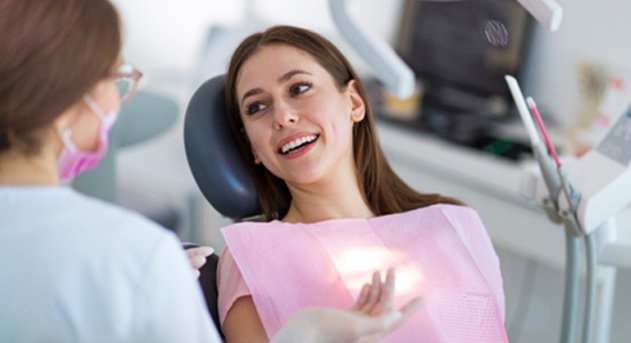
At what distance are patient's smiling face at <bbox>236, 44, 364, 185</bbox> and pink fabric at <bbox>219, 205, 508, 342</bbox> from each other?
11cm

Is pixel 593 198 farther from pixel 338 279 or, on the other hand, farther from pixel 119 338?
pixel 119 338

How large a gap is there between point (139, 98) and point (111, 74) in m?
1.48

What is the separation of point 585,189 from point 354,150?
418 millimetres

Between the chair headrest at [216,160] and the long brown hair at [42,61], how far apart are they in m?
0.60

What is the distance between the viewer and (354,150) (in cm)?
168

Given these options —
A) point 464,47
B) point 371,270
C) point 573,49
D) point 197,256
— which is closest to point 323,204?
point 371,270

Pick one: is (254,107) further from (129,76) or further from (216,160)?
(129,76)

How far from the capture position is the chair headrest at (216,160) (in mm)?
1538

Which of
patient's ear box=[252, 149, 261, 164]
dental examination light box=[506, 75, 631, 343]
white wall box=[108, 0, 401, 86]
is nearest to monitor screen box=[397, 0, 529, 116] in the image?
white wall box=[108, 0, 401, 86]

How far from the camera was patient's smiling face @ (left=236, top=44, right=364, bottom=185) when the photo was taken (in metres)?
1.51

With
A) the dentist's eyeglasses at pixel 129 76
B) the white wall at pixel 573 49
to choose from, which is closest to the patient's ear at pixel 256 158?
the dentist's eyeglasses at pixel 129 76

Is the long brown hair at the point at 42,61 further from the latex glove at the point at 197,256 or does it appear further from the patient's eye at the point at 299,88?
the patient's eye at the point at 299,88

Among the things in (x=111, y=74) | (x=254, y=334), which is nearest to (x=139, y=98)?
(x=254, y=334)

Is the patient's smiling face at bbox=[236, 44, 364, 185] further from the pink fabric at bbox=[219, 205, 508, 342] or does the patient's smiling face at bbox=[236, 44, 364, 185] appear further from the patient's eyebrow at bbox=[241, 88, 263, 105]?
the pink fabric at bbox=[219, 205, 508, 342]
